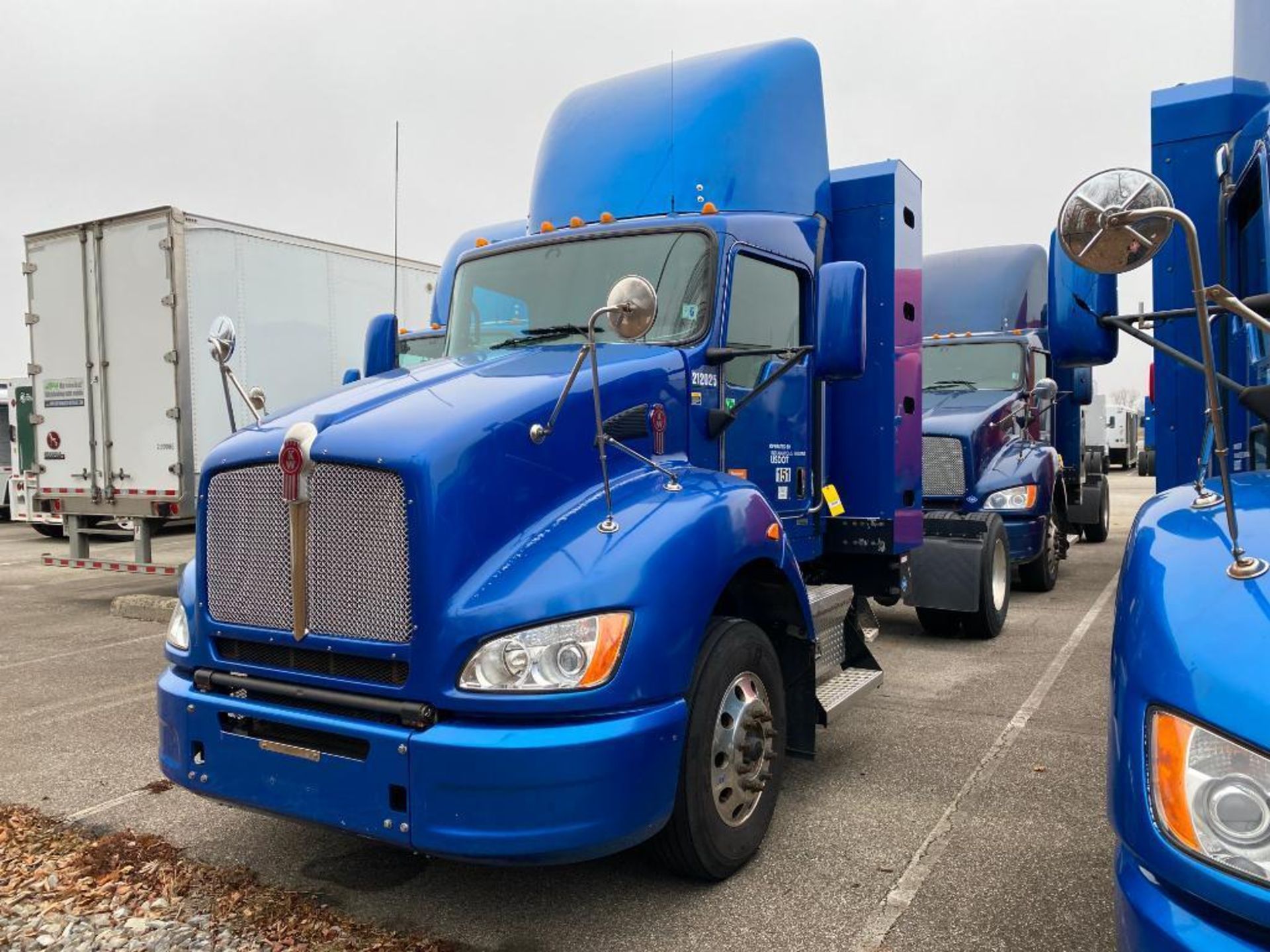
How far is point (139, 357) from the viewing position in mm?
9711

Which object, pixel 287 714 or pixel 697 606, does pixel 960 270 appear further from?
pixel 287 714

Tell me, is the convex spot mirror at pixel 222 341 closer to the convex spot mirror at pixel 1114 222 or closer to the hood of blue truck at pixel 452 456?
the hood of blue truck at pixel 452 456

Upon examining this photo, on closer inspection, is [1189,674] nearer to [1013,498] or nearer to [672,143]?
[672,143]

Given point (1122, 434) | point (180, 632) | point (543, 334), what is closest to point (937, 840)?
point (543, 334)

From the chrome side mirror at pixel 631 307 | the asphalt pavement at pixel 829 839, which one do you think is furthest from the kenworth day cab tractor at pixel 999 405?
the chrome side mirror at pixel 631 307

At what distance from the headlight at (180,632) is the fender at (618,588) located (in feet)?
3.98

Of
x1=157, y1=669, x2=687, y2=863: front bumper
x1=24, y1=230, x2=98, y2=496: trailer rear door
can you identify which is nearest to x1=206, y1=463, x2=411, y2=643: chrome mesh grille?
x1=157, y1=669, x2=687, y2=863: front bumper

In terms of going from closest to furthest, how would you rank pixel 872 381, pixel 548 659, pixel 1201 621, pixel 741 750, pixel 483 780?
pixel 1201 621
pixel 483 780
pixel 548 659
pixel 741 750
pixel 872 381

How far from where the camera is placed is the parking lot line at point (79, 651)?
24.6 ft

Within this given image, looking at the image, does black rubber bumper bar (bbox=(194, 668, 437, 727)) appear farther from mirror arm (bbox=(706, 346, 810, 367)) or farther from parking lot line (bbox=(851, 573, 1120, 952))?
mirror arm (bbox=(706, 346, 810, 367))

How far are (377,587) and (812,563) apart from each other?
349cm

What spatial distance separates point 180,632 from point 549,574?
1559 millimetres

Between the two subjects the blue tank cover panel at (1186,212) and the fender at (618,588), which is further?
the blue tank cover panel at (1186,212)

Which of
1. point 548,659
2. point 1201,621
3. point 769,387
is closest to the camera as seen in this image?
point 1201,621
